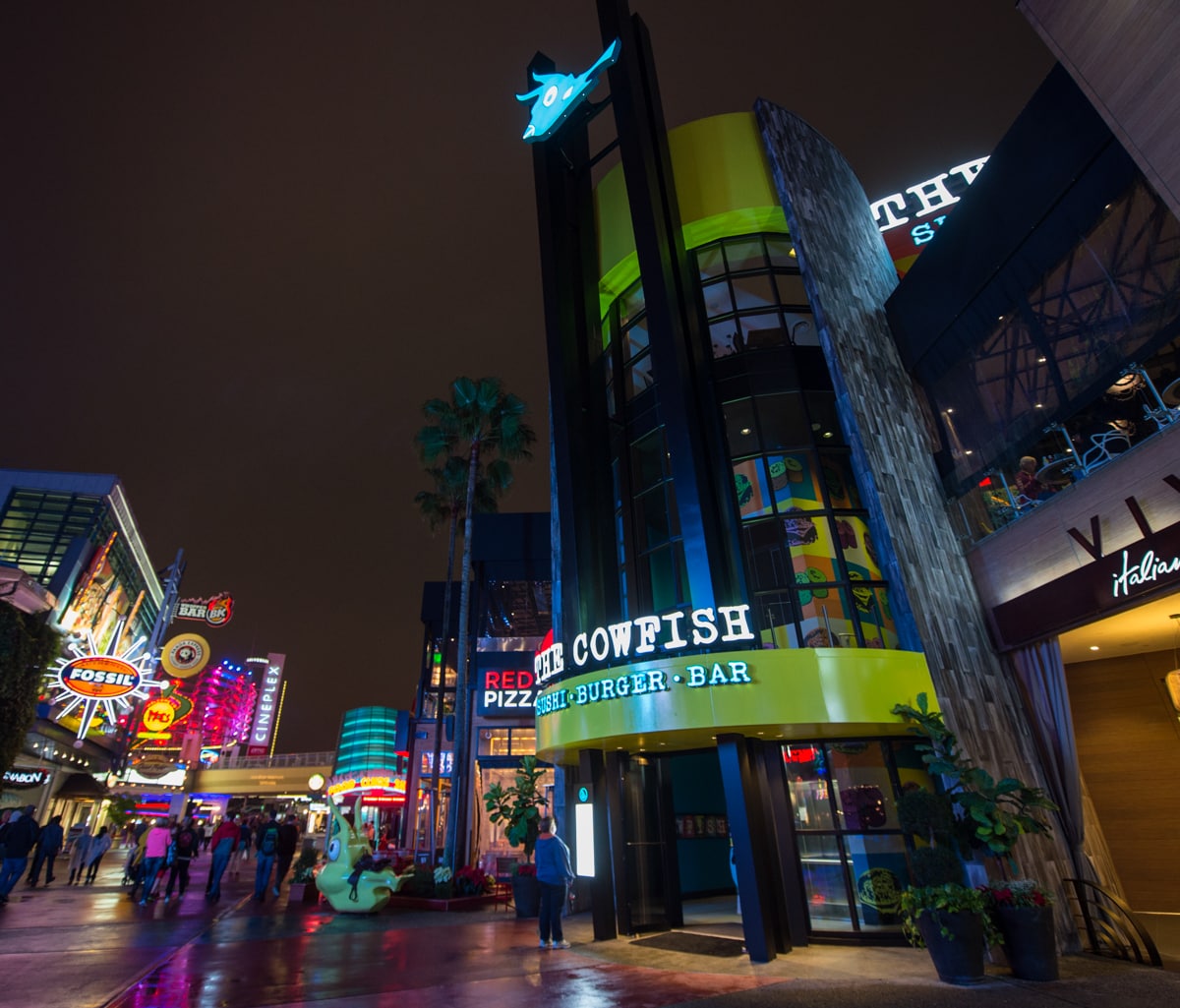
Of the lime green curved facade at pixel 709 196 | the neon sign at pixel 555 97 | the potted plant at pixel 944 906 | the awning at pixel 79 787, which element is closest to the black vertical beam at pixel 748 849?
the potted plant at pixel 944 906

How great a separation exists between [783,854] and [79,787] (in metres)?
49.2

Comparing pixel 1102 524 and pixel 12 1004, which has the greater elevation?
pixel 1102 524

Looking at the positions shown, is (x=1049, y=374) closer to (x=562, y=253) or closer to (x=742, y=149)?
(x=742, y=149)

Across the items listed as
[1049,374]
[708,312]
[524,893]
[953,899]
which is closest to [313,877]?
[524,893]

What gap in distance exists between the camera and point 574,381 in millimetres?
18484

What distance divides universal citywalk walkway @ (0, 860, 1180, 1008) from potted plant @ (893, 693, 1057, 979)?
400 millimetres

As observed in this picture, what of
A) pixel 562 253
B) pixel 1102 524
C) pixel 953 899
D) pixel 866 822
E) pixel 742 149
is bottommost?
pixel 953 899

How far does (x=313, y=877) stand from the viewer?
677 inches

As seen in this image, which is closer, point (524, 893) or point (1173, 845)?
point (1173, 845)

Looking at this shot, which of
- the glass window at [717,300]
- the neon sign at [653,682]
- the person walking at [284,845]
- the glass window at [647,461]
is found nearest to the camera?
the neon sign at [653,682]

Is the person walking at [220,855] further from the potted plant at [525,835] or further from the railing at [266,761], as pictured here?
the railing at [266,761]

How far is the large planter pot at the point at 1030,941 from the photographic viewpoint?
8.22m

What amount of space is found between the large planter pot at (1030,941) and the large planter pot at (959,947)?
45 cm

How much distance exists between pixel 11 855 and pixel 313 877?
6717 mm
